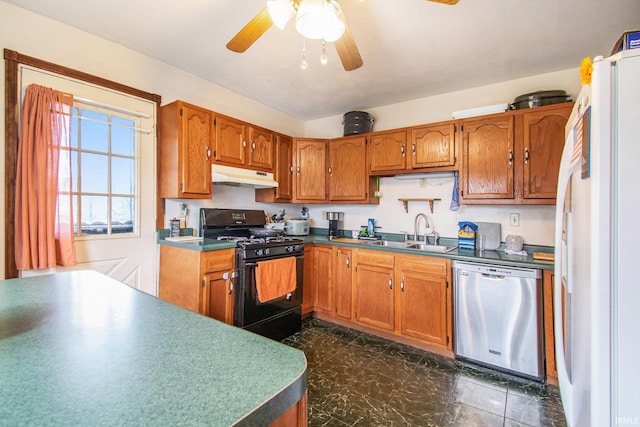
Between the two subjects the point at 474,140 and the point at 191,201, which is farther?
the point at 191,201

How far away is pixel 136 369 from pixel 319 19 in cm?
148

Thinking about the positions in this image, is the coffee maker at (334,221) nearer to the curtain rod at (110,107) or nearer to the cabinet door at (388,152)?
the cabinet door at (388,152)

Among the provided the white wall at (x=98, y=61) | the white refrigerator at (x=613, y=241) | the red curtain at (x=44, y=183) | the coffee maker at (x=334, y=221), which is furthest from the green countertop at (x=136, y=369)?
the coffee maker at (x=334, y=221)

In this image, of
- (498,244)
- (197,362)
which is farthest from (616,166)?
(498,244)

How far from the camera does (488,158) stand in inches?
99.9

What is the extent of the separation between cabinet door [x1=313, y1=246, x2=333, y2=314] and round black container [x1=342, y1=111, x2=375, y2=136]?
56.3 inches

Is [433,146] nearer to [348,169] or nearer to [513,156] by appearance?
[513,156]

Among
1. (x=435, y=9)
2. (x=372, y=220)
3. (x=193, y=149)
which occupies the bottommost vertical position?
(x=372, y=220)

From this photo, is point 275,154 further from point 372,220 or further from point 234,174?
point 372,220

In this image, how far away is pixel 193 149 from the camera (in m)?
2.51

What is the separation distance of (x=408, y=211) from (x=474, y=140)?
1.00 metres

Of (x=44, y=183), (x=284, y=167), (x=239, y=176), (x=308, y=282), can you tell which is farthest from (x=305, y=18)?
(x=308, y=282)

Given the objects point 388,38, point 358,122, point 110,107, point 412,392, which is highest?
point 388,38

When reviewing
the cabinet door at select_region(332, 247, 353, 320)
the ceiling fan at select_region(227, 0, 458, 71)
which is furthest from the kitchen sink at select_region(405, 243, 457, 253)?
the ceiling fan at select_region(227, 0, 458, 71)
